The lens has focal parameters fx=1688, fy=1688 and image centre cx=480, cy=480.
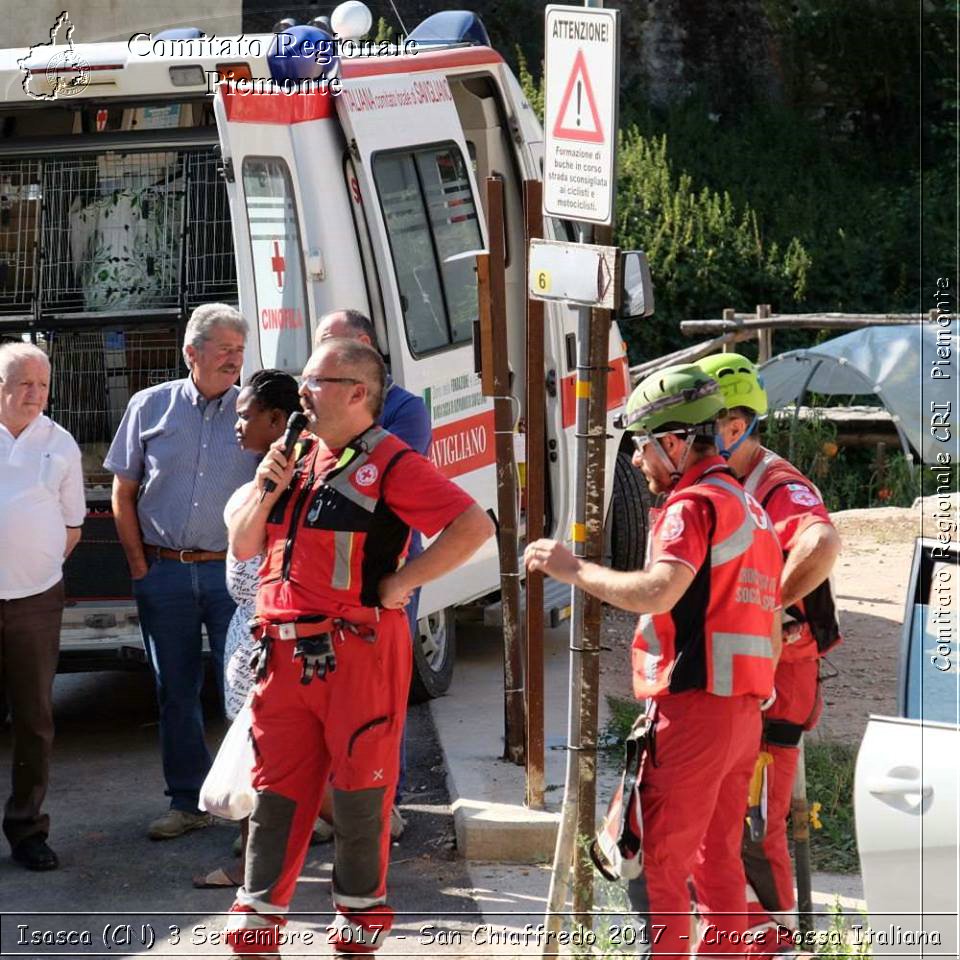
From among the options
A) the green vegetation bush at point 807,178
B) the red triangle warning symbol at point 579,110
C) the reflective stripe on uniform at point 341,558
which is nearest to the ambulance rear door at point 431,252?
the red triangle warning symbol at point 579,110

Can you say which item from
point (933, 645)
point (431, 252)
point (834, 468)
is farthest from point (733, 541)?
point (834, 468)

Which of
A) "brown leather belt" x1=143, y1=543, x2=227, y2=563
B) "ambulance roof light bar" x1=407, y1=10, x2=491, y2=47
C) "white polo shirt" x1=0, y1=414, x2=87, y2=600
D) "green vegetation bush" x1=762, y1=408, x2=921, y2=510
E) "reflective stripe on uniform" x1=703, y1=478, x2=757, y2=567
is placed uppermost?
"ambulance roof light bar" x1=407, y1=10, x2=491, y2=47

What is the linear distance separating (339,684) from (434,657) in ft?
12.4

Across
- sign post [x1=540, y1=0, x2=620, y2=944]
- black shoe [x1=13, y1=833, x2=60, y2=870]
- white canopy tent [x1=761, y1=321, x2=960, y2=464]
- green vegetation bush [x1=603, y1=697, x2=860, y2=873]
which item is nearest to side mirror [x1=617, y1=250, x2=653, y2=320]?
sign post [x1=540, y1=0, x2=620, y2=944]

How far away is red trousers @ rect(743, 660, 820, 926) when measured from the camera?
4.71 meters

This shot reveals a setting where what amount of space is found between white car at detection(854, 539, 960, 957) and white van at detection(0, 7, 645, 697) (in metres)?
3.48

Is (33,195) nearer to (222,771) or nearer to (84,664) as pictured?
(84,664)

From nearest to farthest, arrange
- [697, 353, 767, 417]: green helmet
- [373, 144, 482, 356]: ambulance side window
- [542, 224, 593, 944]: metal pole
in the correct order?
[697, 353, 767, 417]: green helmet < [542, 224, 593, 944]: metal pole < [373, 144, 482, 356]: ambulance side window

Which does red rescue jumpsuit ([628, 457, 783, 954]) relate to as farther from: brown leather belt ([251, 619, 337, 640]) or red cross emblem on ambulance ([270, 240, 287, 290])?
red cross emblem on ambulance ([270, 240, 287, 290])

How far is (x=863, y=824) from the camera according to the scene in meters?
3.83

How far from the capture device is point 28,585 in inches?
234

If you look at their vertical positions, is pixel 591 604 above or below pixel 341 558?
below

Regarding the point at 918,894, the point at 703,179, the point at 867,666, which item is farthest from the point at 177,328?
the point at 703,179

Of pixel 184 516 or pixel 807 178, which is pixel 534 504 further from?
pixel 807 178
